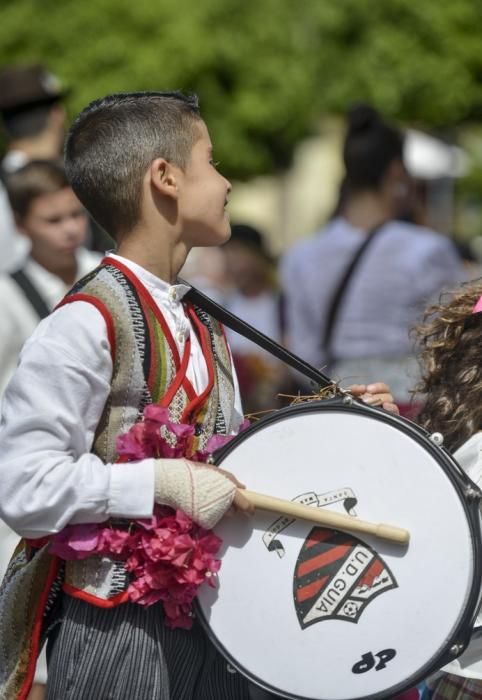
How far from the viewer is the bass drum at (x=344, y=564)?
239 centimetres

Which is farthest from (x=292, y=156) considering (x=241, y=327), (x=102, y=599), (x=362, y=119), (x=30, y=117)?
(x=102, y=599)

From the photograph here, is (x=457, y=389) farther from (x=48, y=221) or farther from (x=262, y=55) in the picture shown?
(x=262, y=55)

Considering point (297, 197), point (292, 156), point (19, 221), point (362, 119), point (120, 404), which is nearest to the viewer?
point (120, 404)

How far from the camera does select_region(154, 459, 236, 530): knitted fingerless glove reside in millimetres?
2355

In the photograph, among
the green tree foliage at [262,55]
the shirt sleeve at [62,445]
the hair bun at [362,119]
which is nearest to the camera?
the shirt sleeve at [62,445]

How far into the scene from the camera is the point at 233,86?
18344 millimetres

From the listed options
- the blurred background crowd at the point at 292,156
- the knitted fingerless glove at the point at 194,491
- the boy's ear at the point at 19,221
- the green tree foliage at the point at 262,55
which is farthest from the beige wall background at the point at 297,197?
the knitted fingerless glove at the point at 194,491

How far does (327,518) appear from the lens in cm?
240

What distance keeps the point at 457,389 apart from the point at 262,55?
15.6 metres

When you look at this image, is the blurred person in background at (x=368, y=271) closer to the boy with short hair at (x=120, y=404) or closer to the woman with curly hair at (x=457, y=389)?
the woman with curly hair at (x=457, y=389)

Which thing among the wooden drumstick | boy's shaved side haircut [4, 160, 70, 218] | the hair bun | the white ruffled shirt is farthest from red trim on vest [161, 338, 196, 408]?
the hair bun

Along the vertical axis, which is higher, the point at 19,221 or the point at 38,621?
the point at 38,621

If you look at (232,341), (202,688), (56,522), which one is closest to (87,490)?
(56,522)

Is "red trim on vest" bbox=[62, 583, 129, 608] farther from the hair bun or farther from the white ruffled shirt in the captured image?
the hair bun
